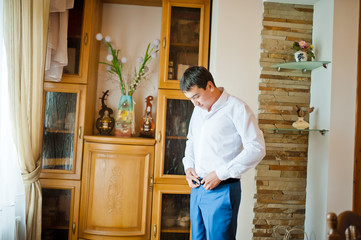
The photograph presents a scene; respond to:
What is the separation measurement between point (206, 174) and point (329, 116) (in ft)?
3.61

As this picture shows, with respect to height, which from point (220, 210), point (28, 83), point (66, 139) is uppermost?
point (28, 83)

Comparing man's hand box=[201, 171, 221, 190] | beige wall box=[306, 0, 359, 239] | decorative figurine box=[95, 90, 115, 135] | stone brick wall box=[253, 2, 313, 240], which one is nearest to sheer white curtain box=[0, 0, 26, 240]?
decorative figurine box=[95, 90, 115, 135]

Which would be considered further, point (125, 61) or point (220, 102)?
point (125, 61)

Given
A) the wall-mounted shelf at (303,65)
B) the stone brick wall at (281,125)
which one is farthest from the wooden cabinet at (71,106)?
the wall-mounted shelf at (303,65)

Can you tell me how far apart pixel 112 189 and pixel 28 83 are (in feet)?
3.38

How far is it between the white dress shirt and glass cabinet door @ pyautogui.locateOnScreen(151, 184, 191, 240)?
758 millimetres

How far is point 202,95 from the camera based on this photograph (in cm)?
160

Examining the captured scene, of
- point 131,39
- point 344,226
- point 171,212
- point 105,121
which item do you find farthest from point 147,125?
point 344,226

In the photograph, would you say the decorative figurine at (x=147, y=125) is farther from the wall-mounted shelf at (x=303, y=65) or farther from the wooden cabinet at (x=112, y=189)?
the wall-mounted shelf at (x=303, y=65)

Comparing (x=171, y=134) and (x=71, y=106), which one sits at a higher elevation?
(x=71, y=106)

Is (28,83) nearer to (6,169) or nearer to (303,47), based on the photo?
(6,169)

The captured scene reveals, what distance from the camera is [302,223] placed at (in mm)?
2334

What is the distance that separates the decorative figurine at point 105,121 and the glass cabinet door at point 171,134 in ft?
1.55

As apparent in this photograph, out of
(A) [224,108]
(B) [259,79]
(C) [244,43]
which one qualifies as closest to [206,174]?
(A) [224,108]
